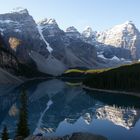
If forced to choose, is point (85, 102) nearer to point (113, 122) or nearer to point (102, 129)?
point (113, 122)

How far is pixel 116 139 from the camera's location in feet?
265

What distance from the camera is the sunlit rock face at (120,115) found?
345 feet

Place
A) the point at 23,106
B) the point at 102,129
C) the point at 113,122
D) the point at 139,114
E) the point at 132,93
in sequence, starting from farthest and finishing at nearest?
the point at 132,93, the point at 139,114, the point at 113,122, the point at 102,129, the point at 23,106

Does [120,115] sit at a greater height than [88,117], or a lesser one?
lesser

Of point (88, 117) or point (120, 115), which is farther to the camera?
point (120, 115)

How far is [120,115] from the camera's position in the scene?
398 feet

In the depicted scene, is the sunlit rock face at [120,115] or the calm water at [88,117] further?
the sunlit rock face at [120,115]

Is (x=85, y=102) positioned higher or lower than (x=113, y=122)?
lower

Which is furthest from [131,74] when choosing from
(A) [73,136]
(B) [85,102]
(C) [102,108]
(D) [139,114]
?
(A) [73,136]

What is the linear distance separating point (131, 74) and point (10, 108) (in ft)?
257

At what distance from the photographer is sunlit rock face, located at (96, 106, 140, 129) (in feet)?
345

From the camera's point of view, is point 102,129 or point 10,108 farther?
point 10,108

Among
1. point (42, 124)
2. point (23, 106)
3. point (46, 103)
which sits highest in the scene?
point (23, 106)

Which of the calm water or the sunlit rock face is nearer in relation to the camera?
the calm water
